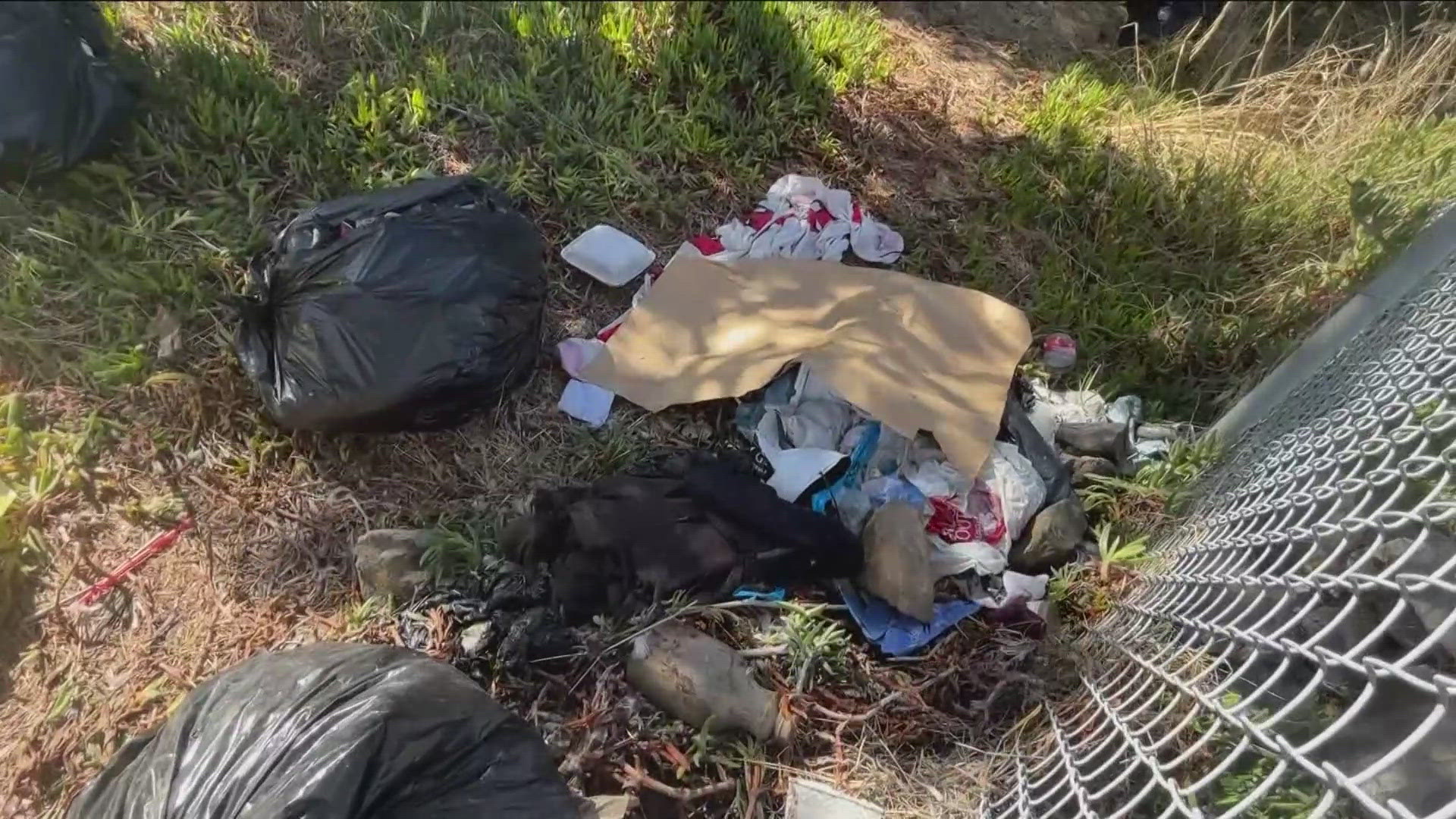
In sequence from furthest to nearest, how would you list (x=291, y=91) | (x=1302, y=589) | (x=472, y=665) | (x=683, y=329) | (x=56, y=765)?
1. (x=291, y=91)
2. (x=683, y=329)
3. (x=472, y=665)
4. (x=56, y=765)
5. (x=1302, y=589)

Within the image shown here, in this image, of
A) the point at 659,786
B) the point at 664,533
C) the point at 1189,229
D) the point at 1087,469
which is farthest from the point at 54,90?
the point at 1189,229

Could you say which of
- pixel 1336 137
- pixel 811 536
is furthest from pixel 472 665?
pixel 1336 137

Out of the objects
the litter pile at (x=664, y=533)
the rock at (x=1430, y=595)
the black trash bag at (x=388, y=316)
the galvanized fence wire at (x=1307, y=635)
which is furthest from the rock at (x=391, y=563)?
the rock at (x=1430, y=595)

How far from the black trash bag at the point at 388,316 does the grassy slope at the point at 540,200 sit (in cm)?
13

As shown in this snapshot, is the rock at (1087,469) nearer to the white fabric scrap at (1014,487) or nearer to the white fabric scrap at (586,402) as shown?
the white fabric scrap at (1014,487)

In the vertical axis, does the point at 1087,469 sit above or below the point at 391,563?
above

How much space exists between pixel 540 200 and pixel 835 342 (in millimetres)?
918

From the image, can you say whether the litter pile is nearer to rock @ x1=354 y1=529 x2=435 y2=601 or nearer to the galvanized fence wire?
rock @ x1=354 y1=529 x2=435 y2=601

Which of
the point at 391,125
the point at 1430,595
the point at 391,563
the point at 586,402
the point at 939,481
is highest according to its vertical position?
the point at 1430,595

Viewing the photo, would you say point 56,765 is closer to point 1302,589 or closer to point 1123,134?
point 1302,589

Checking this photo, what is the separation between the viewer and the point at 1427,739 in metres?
1.13

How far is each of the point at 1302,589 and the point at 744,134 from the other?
1.96 metres

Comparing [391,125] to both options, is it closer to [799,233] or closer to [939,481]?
[799,233]

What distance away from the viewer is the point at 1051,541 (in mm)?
2008
